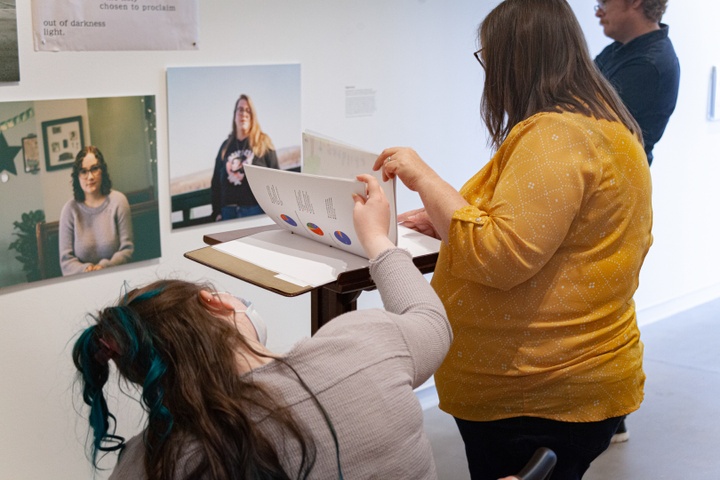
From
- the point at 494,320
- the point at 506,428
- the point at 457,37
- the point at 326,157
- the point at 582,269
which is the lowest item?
the point at 506,428

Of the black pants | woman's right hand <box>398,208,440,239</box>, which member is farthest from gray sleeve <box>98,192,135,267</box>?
the black pants

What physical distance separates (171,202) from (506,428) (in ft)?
4.64

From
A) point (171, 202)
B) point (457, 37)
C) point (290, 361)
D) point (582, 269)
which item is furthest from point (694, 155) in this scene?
point (290, 361)

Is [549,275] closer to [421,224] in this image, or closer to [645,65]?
[421,224]

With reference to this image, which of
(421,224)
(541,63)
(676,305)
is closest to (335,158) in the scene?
(421,224)

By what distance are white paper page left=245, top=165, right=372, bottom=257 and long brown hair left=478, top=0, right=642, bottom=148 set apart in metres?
0.36

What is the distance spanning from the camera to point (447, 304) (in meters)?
1.82

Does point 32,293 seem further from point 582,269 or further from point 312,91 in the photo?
point 582,269

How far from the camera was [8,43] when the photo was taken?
2.34 m

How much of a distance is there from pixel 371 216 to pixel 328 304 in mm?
461

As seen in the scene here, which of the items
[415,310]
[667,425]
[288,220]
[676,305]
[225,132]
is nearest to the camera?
[415,310]

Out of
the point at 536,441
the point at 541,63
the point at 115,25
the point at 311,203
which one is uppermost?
the point at 115,25

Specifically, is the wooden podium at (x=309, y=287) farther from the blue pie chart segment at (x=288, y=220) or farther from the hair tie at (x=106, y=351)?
the hair tie at (x=106, y=351)

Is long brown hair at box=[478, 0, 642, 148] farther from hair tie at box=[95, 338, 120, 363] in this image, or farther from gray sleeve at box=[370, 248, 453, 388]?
hair tie at box=[95, 338, 120, 363]
